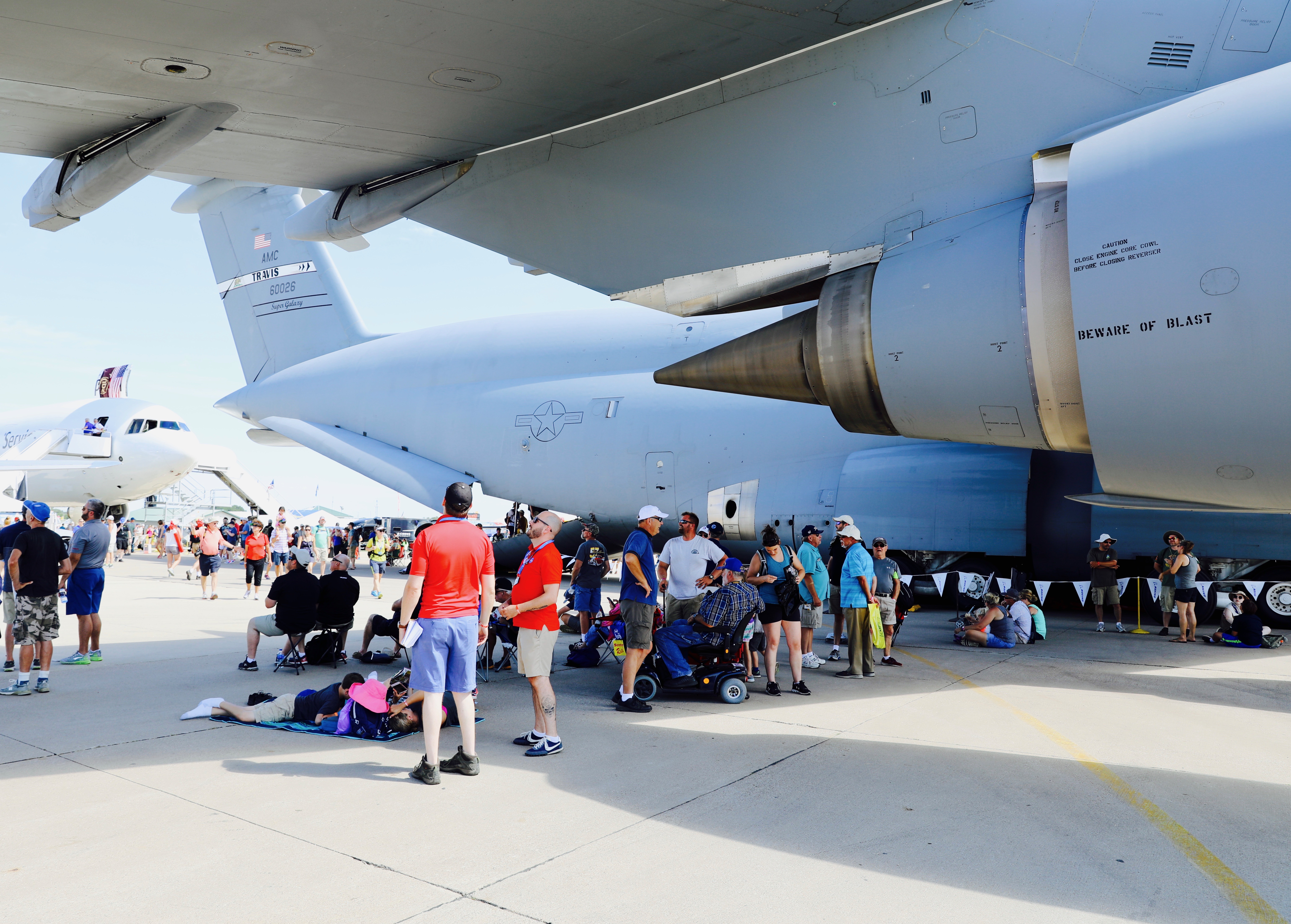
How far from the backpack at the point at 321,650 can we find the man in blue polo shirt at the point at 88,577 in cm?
212

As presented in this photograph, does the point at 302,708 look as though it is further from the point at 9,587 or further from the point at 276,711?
the point at 9,587

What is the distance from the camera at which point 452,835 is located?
401 cm

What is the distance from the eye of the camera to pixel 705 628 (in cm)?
722

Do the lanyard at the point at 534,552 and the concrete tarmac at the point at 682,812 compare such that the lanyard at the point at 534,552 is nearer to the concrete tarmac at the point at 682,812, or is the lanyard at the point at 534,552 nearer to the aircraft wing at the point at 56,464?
the concrete tarmac at the point at 682,812

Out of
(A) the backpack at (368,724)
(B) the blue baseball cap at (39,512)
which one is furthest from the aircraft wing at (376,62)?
(A) the backpack at (368,724)

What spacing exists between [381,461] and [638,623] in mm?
12487

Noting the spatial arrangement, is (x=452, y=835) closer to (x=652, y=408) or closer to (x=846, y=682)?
(x=846, y=682)

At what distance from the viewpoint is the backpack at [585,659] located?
905 cm

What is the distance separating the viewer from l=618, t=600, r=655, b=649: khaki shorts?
680 centimetres

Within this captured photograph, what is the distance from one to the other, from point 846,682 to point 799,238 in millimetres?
4279

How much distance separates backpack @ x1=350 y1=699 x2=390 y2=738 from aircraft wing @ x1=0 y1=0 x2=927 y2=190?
173 inches

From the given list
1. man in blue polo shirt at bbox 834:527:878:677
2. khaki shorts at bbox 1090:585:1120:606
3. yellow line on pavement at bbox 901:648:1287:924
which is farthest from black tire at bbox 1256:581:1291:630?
yellow line on pavement at bbox 901:648:1287:924

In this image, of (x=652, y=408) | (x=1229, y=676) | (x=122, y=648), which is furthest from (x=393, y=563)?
(x=1229, y=676)

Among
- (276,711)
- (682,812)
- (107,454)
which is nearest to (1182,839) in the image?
(682,812)
